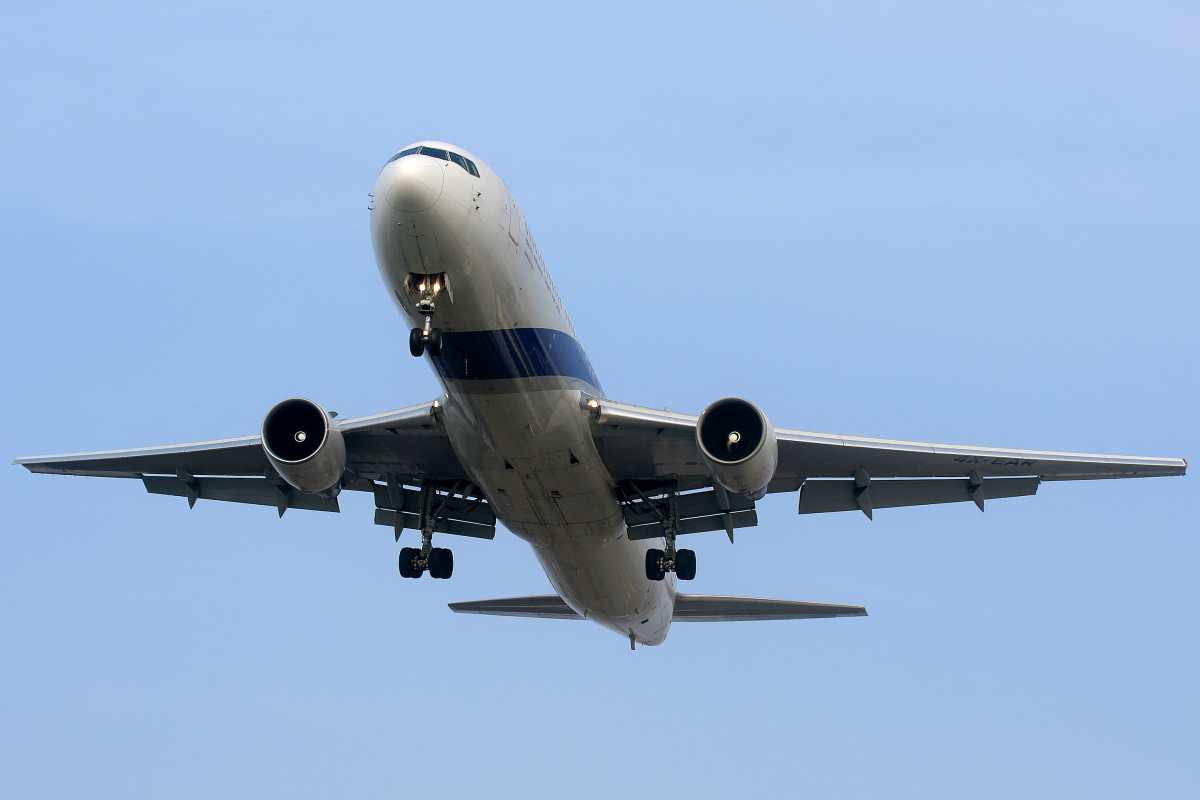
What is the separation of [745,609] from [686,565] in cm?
545

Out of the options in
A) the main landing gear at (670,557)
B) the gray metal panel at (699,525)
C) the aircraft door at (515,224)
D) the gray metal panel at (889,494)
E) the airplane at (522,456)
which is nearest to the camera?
the airplane at (522,456)

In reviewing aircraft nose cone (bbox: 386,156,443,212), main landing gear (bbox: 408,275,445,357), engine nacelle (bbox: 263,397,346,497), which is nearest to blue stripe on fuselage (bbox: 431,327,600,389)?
main landing gear (bbox: 408,275,445,357)

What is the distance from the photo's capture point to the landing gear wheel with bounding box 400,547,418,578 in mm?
20906

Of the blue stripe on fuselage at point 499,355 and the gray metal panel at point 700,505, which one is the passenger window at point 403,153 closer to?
the blue stripe on fuselage at point 499,355

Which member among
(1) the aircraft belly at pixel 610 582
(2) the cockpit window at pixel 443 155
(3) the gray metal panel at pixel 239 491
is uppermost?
(2) the cockpit window at pixel 443 155

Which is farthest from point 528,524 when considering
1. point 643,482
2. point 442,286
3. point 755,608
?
point 755,608

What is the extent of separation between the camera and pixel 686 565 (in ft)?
67.7

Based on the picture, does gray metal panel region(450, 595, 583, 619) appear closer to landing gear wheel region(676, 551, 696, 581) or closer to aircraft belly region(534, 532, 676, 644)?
aircraft belly region(534, 532, 676, 644)

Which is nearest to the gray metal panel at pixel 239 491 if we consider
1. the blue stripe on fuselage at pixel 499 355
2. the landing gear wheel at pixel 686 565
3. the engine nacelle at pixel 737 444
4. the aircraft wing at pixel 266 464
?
the aircraft wing at pixel 266 464

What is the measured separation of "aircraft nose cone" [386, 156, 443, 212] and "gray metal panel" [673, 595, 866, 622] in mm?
13038

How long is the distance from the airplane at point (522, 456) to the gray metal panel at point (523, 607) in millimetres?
2369

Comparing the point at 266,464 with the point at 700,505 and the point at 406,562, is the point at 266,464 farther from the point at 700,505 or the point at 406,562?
the point at 700,505

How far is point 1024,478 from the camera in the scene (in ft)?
66.3

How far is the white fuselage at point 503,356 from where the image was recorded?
1499 centimetres
